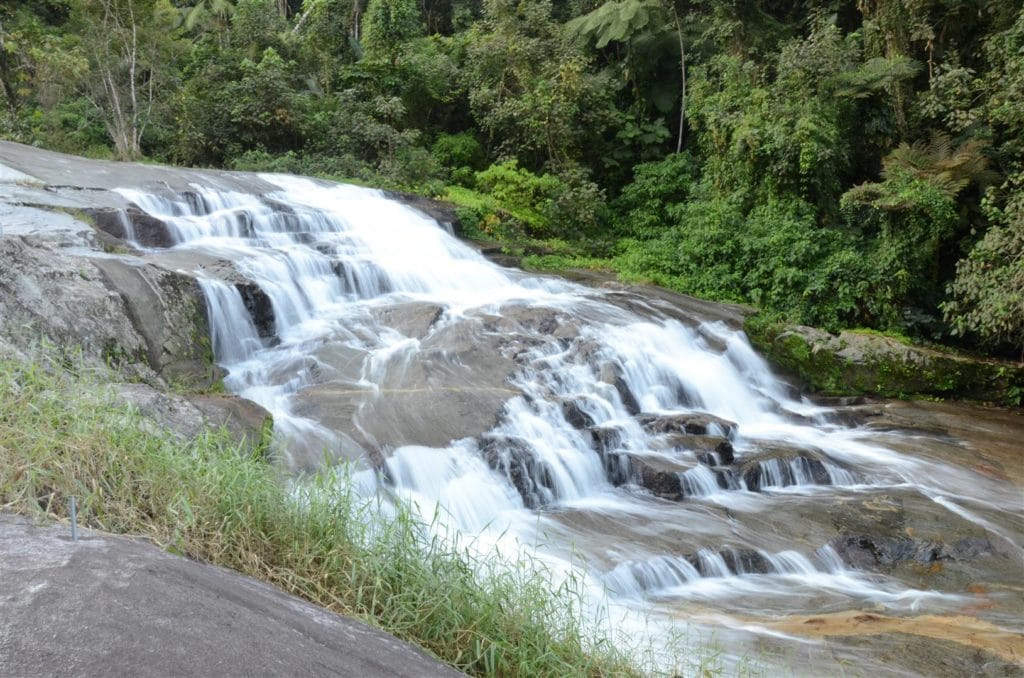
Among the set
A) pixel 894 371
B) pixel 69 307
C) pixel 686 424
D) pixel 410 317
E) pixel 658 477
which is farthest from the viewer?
pixel 894 371

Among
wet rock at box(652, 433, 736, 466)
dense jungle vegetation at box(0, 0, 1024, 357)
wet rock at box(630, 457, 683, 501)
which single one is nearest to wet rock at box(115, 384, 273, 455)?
wet rock at box(630, 457, 683, 501)

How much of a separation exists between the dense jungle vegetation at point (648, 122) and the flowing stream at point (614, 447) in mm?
2721

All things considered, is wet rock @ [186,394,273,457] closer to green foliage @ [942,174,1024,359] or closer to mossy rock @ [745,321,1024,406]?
mossy rock @ [745,321,1024,406]

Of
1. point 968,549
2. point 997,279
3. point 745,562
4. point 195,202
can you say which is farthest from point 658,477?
point 195,202

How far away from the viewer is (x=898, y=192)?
12156 millimetres

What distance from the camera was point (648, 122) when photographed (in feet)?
63.7

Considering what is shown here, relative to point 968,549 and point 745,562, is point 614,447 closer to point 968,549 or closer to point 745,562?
point 745,562

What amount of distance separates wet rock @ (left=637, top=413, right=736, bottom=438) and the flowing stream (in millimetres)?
36

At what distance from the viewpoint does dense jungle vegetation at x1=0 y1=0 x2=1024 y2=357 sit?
12.5m

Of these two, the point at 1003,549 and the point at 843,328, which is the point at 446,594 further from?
the point at 843,328

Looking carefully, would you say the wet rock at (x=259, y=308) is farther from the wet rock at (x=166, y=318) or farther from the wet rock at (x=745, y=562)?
the wet rock at (x=745, y=562)

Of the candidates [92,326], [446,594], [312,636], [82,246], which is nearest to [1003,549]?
[446,594]

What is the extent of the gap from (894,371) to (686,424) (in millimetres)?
4225

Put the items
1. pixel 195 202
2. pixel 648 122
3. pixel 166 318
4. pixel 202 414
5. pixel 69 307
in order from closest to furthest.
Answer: pixel 202 414, pixel 69 307, pixel 166 318, pixel 195 202, pixel 648 122
